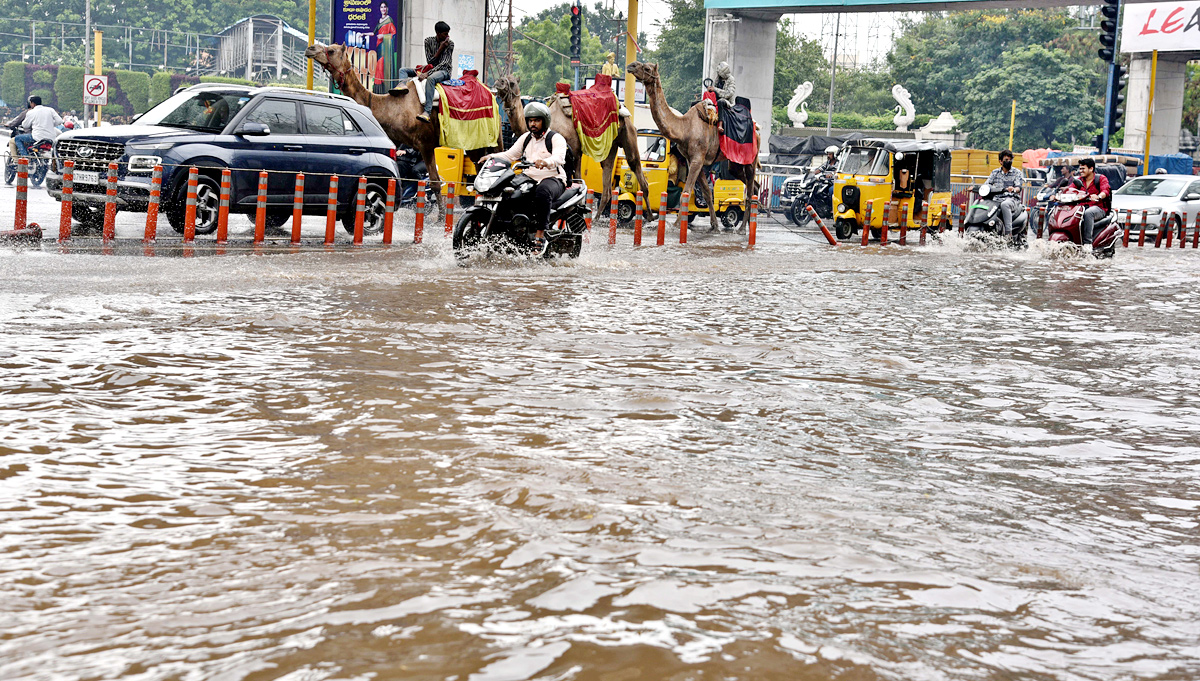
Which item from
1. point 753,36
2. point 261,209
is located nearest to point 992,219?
point 261,209

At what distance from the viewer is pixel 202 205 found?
14.3 m

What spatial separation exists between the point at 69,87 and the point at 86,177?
69468 mm

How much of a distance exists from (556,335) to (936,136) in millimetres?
60672

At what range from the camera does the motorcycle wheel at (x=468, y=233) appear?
42.2 ft

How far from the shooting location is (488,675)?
9.20ft

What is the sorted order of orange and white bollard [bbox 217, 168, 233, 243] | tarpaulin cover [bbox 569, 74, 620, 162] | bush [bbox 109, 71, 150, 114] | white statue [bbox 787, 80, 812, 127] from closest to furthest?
orange and white bollard [bbox 217, 168, 233, 243] → tarpaulin cover [bbox 569, 74, 620, 162] → white statue [bbox 787, 80, 812, 127] → bush [bbox 109, 71, 150, 114]

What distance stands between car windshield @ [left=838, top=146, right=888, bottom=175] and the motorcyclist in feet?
11.6

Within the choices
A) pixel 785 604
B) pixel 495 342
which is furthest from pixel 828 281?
pixel 785 604

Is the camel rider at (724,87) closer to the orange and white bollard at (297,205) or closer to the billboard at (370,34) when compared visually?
the billboard at (370,34)

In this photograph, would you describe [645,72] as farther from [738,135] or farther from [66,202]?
[66,202]

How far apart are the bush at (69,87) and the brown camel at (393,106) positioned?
206 feet

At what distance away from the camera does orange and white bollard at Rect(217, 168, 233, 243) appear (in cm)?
1339

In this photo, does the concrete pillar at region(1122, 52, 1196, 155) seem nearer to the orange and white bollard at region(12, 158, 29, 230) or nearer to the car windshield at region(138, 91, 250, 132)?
the car windshield at region(138, 91, 250, 132)

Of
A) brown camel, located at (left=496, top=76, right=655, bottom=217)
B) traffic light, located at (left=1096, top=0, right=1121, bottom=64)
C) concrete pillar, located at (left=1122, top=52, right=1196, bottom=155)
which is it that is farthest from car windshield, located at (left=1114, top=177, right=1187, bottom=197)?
concrete pillar, located at (left=1122, top=52, right=1196, bottom=155)
